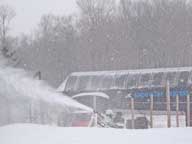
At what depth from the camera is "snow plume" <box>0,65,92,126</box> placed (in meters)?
18.5

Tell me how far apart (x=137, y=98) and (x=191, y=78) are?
4275 millimetres

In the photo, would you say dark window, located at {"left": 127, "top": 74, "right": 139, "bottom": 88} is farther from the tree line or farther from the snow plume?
the tree line

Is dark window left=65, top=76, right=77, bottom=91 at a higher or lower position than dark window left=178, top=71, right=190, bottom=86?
lower

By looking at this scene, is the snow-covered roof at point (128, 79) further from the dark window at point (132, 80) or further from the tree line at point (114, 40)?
the tree line at point (114, 40)

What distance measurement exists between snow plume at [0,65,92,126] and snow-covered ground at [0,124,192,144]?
5128 mm

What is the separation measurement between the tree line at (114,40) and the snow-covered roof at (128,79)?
21.0 m

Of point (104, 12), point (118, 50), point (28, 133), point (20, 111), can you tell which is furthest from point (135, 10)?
point (28, 133)

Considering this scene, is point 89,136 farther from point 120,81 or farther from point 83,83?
point 83,83

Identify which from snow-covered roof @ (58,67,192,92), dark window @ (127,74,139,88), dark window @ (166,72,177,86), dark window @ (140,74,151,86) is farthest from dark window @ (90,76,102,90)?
dark window @ (166,72,177,86)

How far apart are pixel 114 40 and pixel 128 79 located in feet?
96.4

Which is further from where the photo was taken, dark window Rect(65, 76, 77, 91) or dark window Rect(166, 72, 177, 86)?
dark window Rect(65, 76, 77, 91)

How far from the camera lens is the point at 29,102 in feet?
76.0

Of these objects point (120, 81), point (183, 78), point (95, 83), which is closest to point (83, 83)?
point (95, 83)

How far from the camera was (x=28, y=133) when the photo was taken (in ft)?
38.0
